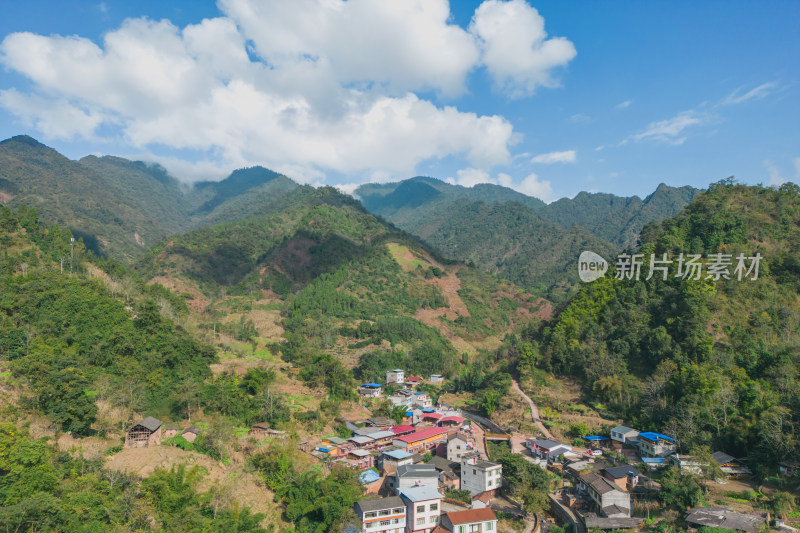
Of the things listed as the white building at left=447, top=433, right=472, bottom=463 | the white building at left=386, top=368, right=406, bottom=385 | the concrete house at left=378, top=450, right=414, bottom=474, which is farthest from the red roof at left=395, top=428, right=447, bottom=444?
the white building at left=386, top=368, right=406, bottom=385

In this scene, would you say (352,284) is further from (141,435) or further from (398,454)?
(141,435)

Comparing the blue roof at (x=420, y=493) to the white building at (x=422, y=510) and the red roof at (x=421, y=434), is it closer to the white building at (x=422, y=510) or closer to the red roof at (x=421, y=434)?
the white building at (x=422, y=510)

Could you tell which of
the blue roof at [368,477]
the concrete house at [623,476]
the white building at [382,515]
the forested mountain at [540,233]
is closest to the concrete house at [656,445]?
the concrete house at [623,476]

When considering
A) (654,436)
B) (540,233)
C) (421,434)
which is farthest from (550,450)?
(540,233)

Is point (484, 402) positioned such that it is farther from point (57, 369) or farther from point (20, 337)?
point (20, 337)

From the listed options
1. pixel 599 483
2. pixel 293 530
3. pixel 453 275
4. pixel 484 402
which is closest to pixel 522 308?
pixel 453 275

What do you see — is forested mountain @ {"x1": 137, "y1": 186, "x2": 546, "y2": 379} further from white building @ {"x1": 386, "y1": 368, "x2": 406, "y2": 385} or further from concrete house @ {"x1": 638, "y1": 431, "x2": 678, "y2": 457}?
concrete house @ {"x1": 638, "y1": 431, "x2": 678, "y2": 457}

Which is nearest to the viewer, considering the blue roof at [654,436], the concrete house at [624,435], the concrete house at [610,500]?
the concrete house at [610,500]
